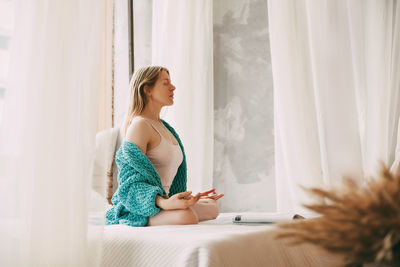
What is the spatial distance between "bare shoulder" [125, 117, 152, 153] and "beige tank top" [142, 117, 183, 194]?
44 millimetres

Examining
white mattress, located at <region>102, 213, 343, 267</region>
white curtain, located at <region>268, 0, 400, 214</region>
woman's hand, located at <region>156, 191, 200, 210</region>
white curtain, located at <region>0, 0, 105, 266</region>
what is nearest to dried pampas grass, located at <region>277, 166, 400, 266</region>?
white mattress, located at <region>102, 213, 343, 267</region>

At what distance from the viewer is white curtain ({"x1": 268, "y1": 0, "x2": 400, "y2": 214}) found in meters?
1.91

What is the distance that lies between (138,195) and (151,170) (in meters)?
0.11

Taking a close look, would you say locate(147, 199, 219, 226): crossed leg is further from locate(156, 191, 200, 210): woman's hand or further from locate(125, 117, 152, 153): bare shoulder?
locate(125, 117, 152, 153): bare shoulder

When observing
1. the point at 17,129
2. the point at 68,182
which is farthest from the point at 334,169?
the point at 17,129

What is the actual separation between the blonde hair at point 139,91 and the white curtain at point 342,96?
70cm

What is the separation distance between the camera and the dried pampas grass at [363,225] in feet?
1.88

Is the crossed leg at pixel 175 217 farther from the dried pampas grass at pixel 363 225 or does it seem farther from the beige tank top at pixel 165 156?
the dried pampas grass at pixel 363 225

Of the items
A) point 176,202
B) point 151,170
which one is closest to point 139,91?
point 151,170

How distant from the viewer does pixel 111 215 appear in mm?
1800

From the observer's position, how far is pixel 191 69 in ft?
9.05

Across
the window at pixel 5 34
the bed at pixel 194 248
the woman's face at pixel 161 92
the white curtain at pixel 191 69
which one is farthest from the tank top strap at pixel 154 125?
the white curtain at pixel 191 69

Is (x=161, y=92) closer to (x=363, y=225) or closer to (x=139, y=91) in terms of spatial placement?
(x=139, y=91)

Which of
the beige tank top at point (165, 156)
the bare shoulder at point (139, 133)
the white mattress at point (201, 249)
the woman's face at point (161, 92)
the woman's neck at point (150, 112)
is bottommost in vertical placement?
the white mattress at point (201, 249)
